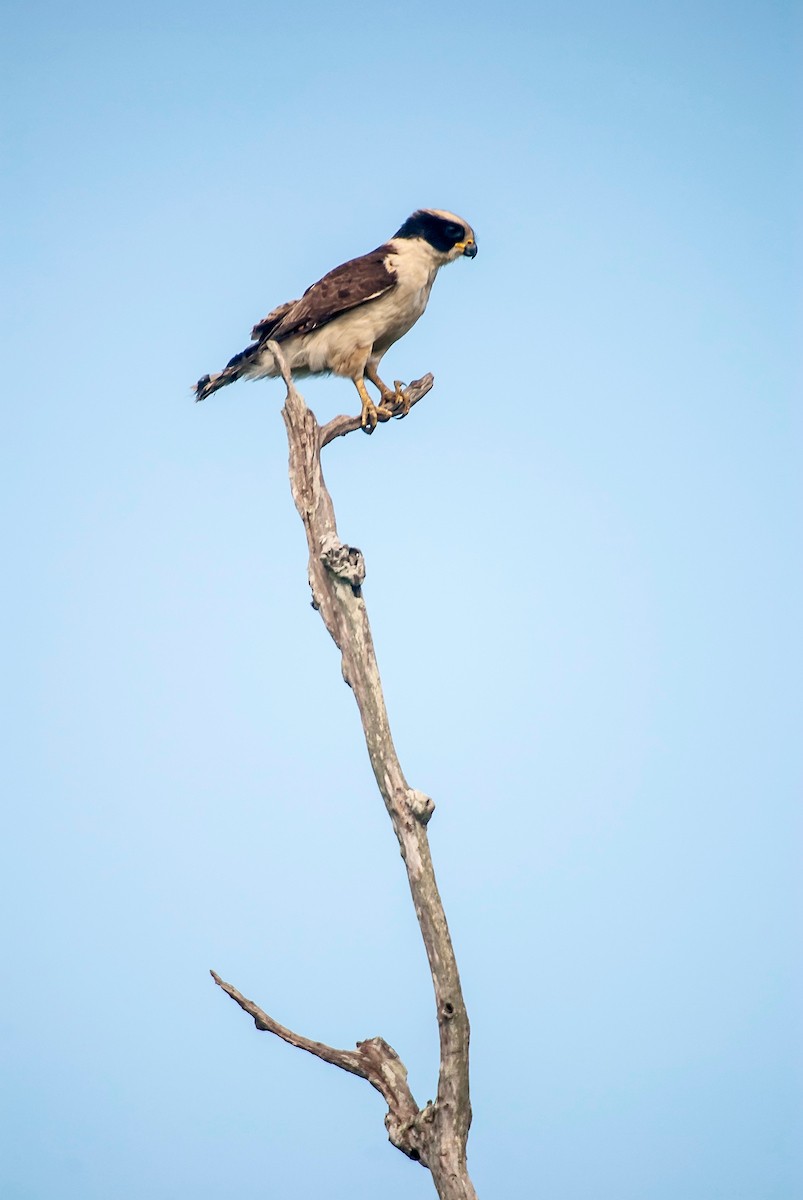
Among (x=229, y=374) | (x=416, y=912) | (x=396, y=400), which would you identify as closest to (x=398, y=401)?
(x=396, y=400)

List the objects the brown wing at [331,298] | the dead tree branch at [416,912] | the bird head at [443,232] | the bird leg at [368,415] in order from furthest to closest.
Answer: the bird head at [443,232]
the brown wing at [331,298]
the bird leg at [368,415]
the dead tree branch at [416,912]

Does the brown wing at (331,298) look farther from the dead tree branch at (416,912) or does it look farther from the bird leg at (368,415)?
the dead tree branch at (416,912)

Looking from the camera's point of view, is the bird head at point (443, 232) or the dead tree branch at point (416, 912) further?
the bird head at point (443, 232)

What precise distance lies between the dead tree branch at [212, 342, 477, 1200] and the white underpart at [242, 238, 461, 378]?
1128mm

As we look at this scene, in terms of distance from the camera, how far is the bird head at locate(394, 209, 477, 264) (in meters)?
7.20

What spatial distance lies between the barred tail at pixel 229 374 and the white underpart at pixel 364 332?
5cm

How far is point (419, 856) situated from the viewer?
5.35 meters

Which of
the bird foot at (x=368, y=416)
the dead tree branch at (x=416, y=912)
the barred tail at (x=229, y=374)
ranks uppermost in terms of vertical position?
the barred tail at (x=229, y=374)

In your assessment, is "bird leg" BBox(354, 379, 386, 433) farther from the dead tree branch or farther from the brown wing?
the dead tree branch

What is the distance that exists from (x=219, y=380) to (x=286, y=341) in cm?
44

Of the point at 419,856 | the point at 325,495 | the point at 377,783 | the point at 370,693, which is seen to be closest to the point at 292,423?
the point at 325,495

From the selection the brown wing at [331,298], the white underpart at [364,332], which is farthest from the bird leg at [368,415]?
the brown wing at [331,298]

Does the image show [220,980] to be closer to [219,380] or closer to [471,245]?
[219,380]

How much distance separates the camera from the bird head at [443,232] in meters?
7.20
